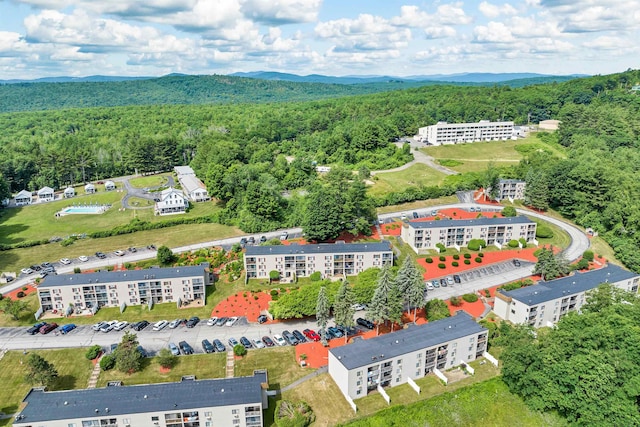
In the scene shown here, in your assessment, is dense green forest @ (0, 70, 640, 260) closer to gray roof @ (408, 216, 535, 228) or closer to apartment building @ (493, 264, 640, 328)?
gray roof @ (408, 216, 535, 228)

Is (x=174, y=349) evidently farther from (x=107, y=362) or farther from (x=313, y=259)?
(x=313, y=259)

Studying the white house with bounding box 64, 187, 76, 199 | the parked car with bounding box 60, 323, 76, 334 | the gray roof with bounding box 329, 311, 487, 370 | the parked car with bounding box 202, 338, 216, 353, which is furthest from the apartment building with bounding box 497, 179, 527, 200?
the white house with bounding box 64, 187, 76, 199

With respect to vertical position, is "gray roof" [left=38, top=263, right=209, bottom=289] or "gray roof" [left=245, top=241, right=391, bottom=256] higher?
"gray roof" [left=245, top=241, right=391, bottom=256]

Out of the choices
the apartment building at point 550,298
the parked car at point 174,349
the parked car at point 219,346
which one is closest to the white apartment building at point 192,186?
the parked car at point 174,349

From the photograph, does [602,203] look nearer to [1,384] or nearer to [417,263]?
[417,263]

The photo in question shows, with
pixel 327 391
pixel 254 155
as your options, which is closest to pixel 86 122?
pixel 254 155

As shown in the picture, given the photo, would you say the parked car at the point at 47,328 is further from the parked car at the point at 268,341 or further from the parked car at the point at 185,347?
the parked car at the point at 268,341
